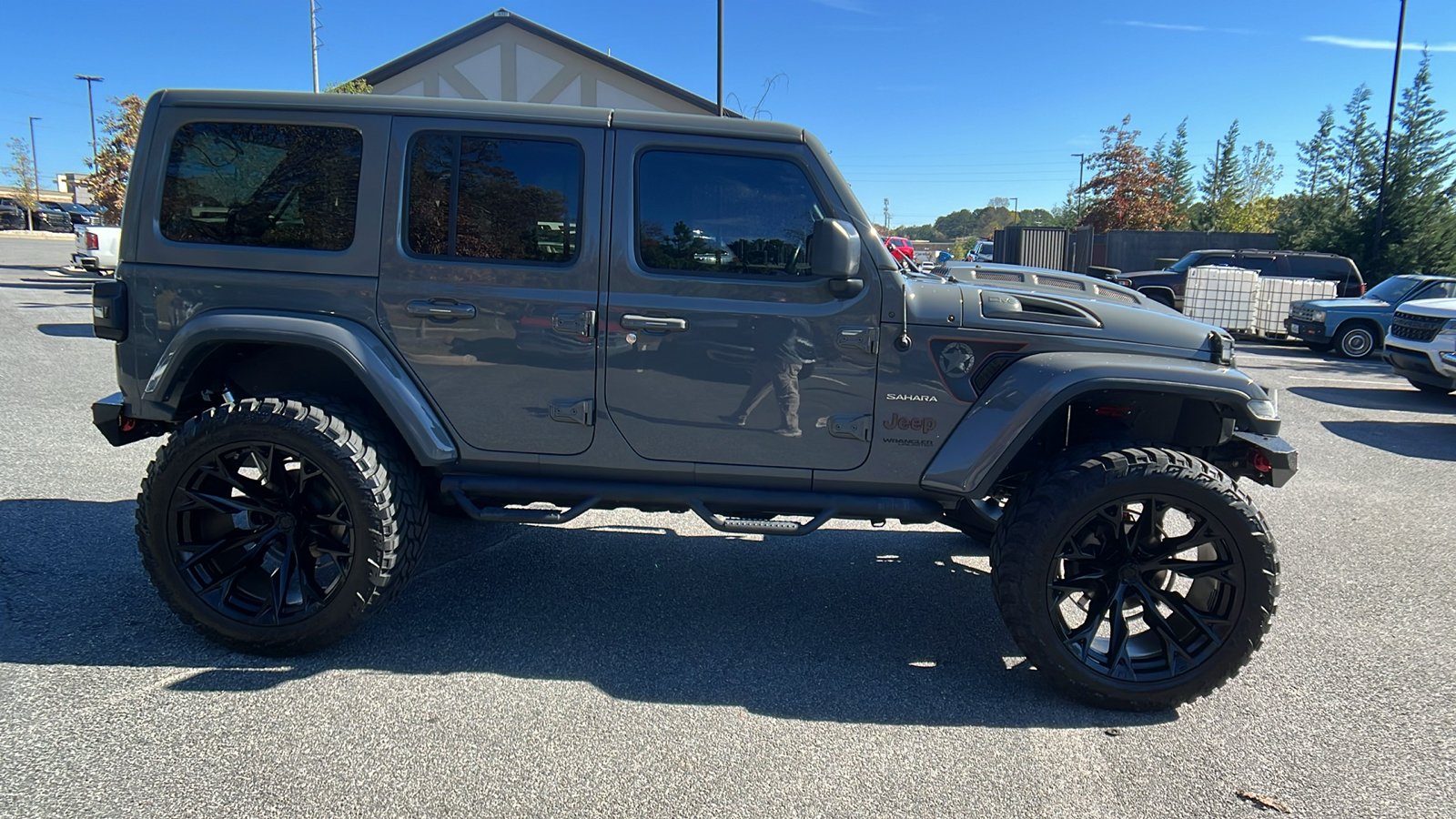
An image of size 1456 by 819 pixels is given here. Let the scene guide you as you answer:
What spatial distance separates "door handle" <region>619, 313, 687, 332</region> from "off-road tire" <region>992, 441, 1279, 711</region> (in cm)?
149

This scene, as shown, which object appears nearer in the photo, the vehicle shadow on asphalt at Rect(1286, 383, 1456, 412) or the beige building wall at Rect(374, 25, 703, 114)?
the vehicle shadow on asphalt at Rect(1286, 383, 1456, 412)

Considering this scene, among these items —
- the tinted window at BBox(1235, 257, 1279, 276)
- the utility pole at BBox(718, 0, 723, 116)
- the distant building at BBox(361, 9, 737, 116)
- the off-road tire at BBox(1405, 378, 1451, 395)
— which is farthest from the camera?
the distant building at BBox(361, 9, 737, 116)

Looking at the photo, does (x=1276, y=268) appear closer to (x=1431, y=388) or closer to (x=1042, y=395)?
(x=1431, y=388)

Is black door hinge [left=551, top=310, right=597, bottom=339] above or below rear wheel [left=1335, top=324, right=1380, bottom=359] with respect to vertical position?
above

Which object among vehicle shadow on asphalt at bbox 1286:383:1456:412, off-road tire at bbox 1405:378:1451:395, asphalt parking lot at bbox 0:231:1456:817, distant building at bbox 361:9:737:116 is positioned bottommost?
asphalt parking lot at bbox 0:231:1456:817

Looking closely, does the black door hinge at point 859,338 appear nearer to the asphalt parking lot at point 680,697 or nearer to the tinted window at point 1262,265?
the asphalt parking lot at point 680,697

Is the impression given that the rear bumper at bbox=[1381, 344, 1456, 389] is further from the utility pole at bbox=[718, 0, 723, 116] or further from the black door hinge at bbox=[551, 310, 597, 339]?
the utility pole at bbox=[718, 0, 723, 116]

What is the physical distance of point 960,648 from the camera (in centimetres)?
371

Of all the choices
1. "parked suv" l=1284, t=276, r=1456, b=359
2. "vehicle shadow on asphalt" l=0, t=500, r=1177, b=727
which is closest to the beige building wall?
"parked suv" l=1284, t=276, r=1456, b=359

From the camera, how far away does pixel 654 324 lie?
333 cm

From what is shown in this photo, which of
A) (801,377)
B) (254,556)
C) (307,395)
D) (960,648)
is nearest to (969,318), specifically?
(801,377)

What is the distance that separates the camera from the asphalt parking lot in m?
2.68

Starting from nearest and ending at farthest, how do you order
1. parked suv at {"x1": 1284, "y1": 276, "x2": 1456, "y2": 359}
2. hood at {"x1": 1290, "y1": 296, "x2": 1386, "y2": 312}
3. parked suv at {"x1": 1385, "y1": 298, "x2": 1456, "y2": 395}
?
parked suv at {"x1": 1385, "y1": 298, "x2": 1456, "y2": 395} → parked suv at {"x1": 1284, "y1": 276, "x2": 1456, "y2": 359} → hood at {"x1": 1290, "y1": 296, "x2": 1386, "y2": 312}

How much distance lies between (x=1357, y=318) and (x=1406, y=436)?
801 centimetres
